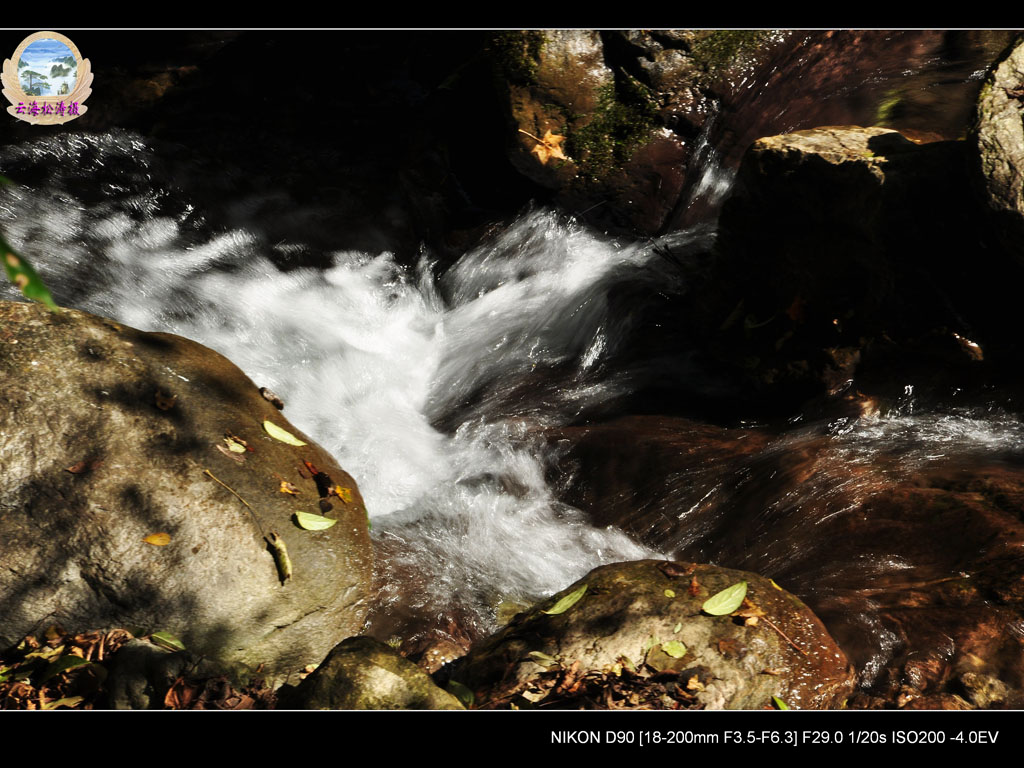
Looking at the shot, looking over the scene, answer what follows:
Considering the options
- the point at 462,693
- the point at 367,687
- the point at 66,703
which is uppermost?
the point at 367,687

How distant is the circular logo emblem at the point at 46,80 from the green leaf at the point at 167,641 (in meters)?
4.80

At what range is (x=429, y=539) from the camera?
14.2 feet

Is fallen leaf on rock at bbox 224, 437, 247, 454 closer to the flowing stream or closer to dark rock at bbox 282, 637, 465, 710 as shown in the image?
the flowing stream

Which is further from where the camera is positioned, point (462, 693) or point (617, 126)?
point (617, 126)

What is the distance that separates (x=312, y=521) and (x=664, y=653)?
180 cm

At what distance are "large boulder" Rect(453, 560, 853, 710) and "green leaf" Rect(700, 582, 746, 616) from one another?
3 centimetres

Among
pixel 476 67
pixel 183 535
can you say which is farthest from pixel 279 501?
pixel 476 67

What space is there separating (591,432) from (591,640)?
2052mm

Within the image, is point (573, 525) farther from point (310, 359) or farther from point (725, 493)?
point (310, 359)

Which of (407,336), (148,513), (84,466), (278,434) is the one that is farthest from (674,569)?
(407,336)

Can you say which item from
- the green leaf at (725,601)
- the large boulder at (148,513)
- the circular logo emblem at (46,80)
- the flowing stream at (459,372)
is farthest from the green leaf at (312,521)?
the circular logo emblem at (46,80)

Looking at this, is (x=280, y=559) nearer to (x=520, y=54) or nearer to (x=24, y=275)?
(x=24, y=275)

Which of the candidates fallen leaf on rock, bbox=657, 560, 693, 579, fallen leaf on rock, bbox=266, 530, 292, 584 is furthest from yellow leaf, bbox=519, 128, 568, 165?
fallen leaf on rock, bbox=266, 530, 292, 584

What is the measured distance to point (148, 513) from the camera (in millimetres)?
3211
